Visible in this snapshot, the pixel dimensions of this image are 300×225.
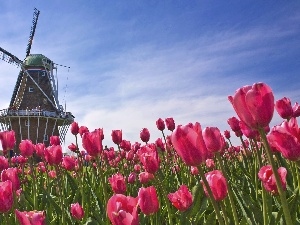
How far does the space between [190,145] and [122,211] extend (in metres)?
0.36

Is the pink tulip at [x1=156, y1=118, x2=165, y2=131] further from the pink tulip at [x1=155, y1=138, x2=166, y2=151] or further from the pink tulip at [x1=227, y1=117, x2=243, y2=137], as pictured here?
the pink tulip at [x1=227, y1=117, x2=243, y2=137]

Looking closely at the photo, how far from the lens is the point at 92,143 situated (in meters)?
2.63

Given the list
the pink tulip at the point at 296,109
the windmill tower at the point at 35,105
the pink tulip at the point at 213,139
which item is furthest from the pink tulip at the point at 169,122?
the windmill tower at the point at 35,105

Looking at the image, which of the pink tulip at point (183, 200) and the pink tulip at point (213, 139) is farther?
the pink tulip at point (183, 200)

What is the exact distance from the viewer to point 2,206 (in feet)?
6.66

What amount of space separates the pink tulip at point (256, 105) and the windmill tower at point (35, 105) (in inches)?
1360

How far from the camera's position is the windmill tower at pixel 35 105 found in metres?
35.5

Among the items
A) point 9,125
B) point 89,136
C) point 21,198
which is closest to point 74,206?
point 89,136

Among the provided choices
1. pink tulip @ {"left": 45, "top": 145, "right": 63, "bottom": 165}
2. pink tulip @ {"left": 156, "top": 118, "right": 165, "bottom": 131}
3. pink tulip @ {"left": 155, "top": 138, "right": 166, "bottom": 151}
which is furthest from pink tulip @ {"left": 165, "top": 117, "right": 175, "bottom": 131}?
pink tulip @ {"left": 45, "top": 145, "right": 63, "bottom": 165}

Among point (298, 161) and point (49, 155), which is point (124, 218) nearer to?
point (298, 161)

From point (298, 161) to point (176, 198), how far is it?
0.92 m

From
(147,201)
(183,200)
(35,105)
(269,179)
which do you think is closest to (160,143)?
→ (183,200)

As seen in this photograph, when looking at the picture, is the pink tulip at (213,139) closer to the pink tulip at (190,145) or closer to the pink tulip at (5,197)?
the pink tulip at (190,145)

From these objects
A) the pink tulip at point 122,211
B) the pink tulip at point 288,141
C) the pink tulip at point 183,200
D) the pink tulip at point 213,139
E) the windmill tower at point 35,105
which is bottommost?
the pink tulip at point 183,200
